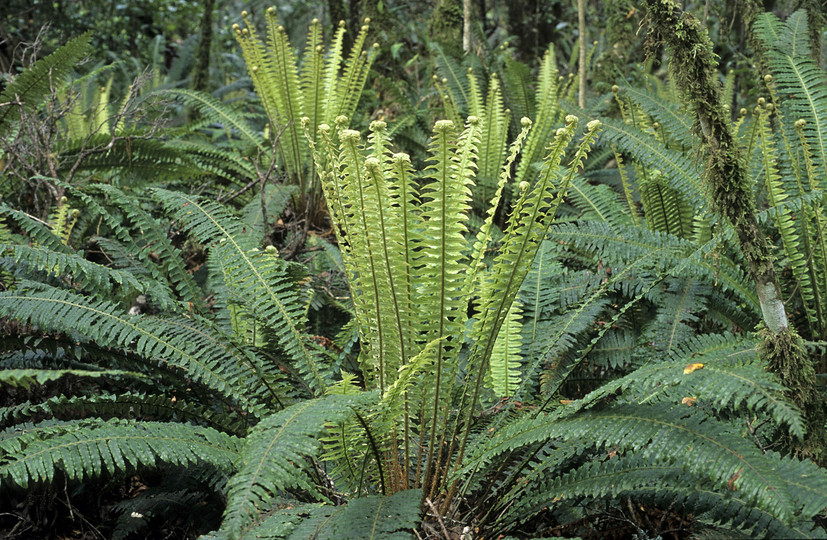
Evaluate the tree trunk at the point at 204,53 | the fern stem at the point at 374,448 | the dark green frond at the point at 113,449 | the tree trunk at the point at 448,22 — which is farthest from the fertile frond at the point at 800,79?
the tree trunk at the point at 204,53

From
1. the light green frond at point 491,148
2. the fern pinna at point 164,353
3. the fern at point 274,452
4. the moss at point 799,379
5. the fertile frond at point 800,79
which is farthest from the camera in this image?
the light green frond at point 491,148

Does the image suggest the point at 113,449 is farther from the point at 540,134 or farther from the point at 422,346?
the point at 540,134

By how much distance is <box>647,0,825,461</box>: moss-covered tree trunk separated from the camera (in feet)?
6.30

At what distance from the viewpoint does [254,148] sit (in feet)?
16.1

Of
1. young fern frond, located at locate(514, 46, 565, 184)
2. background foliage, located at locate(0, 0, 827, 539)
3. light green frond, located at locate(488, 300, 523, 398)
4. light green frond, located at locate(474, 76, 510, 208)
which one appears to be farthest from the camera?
light green frond, located at locate(474, 76, 510, 208)

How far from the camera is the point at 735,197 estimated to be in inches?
78.3

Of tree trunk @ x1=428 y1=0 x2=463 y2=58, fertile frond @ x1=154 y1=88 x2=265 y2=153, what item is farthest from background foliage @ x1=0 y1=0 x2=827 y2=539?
tree trunk @ x1=428 y1=0 x2=463 y2=58

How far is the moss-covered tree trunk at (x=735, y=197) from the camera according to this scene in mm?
1919

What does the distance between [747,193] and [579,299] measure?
42.7 inches

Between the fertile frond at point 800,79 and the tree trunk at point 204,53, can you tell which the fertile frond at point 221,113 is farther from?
the fertile frond at point 800,79

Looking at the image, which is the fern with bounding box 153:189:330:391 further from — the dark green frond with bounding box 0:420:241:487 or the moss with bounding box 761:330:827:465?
the moss with bounding box 761:330:827:465

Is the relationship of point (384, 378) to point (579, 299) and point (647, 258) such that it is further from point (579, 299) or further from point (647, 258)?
point (579, 299)

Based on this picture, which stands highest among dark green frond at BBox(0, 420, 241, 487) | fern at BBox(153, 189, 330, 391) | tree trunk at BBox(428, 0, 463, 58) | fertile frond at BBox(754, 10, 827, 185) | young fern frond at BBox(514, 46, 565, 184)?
tree trunk at BBox(428, 0, 463, 58)

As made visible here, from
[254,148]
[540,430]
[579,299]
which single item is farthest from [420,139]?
[540,430]
